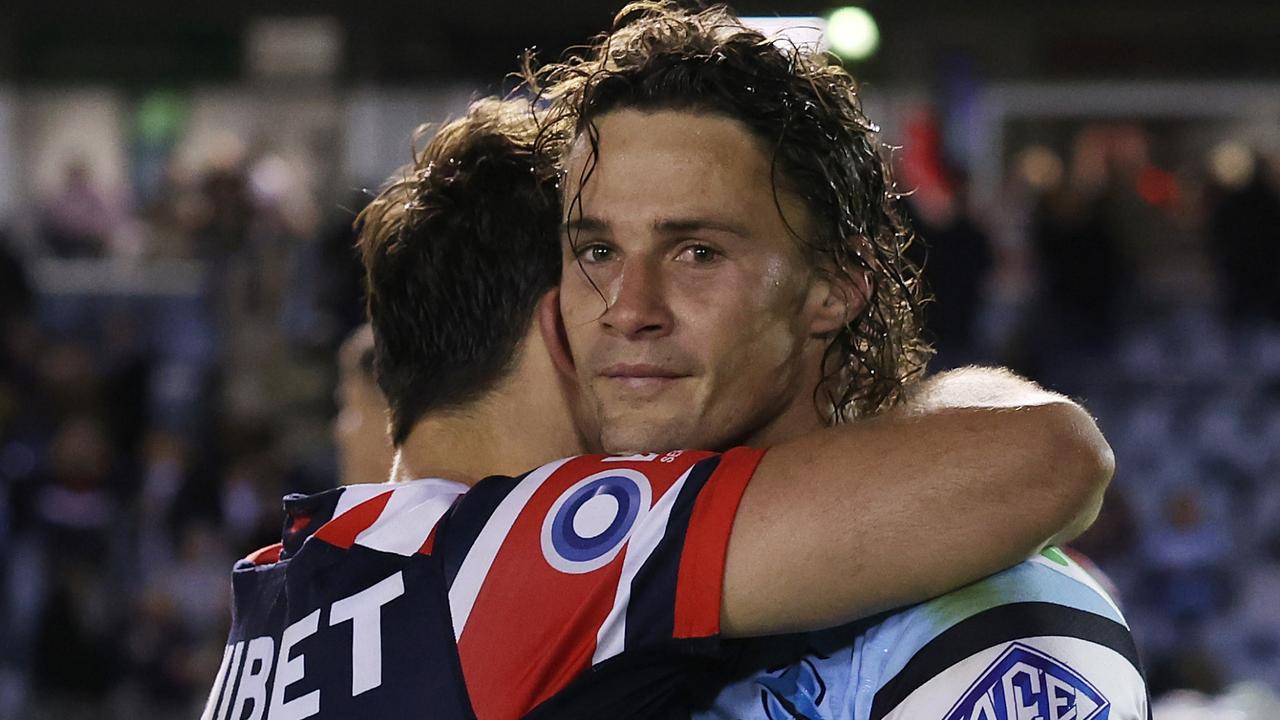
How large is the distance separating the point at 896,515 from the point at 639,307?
48 centimetres

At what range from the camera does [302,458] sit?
8742 mm

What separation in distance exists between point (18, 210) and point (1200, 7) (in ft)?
26.6

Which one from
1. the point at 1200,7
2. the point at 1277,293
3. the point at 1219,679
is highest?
the point at 1200,7

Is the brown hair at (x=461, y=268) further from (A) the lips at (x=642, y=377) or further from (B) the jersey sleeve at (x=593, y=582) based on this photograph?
(B) the jersey sleeve at (x=593, y=582)

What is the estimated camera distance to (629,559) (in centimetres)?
178

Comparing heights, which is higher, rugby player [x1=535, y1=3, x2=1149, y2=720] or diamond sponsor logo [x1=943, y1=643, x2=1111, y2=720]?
rugby player [x1=535, y1=3, x2=1149, y2=720]

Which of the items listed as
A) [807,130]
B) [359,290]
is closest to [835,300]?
[807,130]

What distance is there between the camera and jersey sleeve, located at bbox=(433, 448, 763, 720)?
5.76ft

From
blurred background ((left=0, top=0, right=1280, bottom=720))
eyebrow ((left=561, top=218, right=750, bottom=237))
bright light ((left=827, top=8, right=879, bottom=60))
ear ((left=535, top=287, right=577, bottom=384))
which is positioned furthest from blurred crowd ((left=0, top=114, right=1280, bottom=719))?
eyebrow ((left=561, top=218, right=750, bottom=237))

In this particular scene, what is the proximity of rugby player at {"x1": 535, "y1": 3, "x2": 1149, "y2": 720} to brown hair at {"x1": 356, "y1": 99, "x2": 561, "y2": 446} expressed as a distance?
0.30ft

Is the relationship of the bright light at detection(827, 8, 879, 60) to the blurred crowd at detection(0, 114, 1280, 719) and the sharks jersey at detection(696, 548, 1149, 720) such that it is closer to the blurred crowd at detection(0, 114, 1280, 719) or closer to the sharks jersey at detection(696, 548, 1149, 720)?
the blurred crowd at detection(0, 114, 1280, 719)

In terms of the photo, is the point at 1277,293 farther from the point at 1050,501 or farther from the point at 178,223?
the point at 1050,501

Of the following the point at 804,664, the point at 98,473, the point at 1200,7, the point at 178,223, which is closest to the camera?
the point at 804,664

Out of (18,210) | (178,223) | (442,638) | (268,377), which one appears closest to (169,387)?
(268,377)
